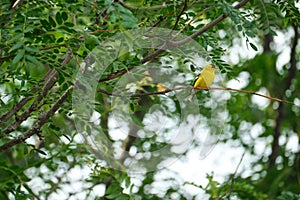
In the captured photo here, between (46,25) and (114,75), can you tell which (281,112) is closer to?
(114,75)

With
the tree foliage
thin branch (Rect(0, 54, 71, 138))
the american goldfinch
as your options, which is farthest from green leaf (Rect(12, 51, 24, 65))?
the american goldfinch

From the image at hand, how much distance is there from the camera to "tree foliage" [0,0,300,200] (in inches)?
48.5

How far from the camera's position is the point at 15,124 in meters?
1.35

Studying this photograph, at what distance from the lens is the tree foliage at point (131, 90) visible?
4.04ft

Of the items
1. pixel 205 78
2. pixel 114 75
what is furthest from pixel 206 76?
pixel 114 75

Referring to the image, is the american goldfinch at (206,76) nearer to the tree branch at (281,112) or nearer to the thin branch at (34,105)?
the thin branch at (34,105)

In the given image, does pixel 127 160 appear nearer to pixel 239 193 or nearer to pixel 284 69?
pixel 239 193

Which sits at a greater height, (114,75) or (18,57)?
(18,57)

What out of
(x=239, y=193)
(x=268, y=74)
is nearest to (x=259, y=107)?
(x=268, y=74)

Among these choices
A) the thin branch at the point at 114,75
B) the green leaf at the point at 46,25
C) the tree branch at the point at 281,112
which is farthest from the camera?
the tree branch at the point at 281,112

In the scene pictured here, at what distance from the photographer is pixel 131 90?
6.07ft

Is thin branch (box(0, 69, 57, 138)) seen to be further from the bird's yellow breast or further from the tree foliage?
the bird's yellow breast

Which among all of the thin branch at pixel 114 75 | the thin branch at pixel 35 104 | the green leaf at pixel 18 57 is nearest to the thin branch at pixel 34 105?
the thin branch at pixel 35 104

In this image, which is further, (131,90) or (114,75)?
(131,90)
